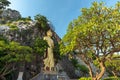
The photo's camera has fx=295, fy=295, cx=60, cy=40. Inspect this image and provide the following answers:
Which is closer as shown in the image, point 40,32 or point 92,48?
point 92,48

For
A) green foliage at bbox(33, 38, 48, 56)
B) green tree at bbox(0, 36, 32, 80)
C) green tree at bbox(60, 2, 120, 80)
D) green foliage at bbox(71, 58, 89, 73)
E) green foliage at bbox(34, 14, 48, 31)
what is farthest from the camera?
green foliage at bbox(71, 58, 89, 73)

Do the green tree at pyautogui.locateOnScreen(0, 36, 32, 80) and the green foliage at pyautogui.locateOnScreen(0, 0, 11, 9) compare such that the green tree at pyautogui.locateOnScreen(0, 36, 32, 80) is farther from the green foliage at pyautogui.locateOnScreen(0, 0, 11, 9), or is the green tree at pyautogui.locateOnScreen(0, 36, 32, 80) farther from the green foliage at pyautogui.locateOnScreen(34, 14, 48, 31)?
the green foliage at pyautogui.locateOnScreen(0, 0, 11, 9)

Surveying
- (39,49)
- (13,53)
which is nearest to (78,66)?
(39,49)

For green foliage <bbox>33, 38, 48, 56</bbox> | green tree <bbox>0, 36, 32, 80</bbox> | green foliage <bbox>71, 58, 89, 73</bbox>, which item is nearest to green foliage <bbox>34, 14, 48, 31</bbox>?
green foliage <bbox>33, 38, 48, 56</bbox>

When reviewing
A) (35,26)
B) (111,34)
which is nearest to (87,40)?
(111,34)

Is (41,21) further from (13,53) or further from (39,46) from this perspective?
(13,53)

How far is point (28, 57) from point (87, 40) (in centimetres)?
737

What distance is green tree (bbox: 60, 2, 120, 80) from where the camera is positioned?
27219 millimetres

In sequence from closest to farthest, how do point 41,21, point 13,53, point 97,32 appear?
point 97,32 → point 13,53 → point 41,21

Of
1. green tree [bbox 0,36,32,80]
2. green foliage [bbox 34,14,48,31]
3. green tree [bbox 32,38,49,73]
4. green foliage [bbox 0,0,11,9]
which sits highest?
green foliage [bbox 0,0,11,9]

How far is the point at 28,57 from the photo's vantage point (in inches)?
1287

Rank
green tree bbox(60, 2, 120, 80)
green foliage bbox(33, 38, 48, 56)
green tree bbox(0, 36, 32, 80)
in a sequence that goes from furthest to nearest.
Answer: green foliage bbox(33, 38, 48, 56)
green tree bbox(0, 36, 32, 80)
green tree bbox(60, 2, 120, 80)

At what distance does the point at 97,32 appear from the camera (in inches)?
1087

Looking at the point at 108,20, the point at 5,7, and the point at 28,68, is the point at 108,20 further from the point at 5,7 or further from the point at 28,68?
the point at 5,7
